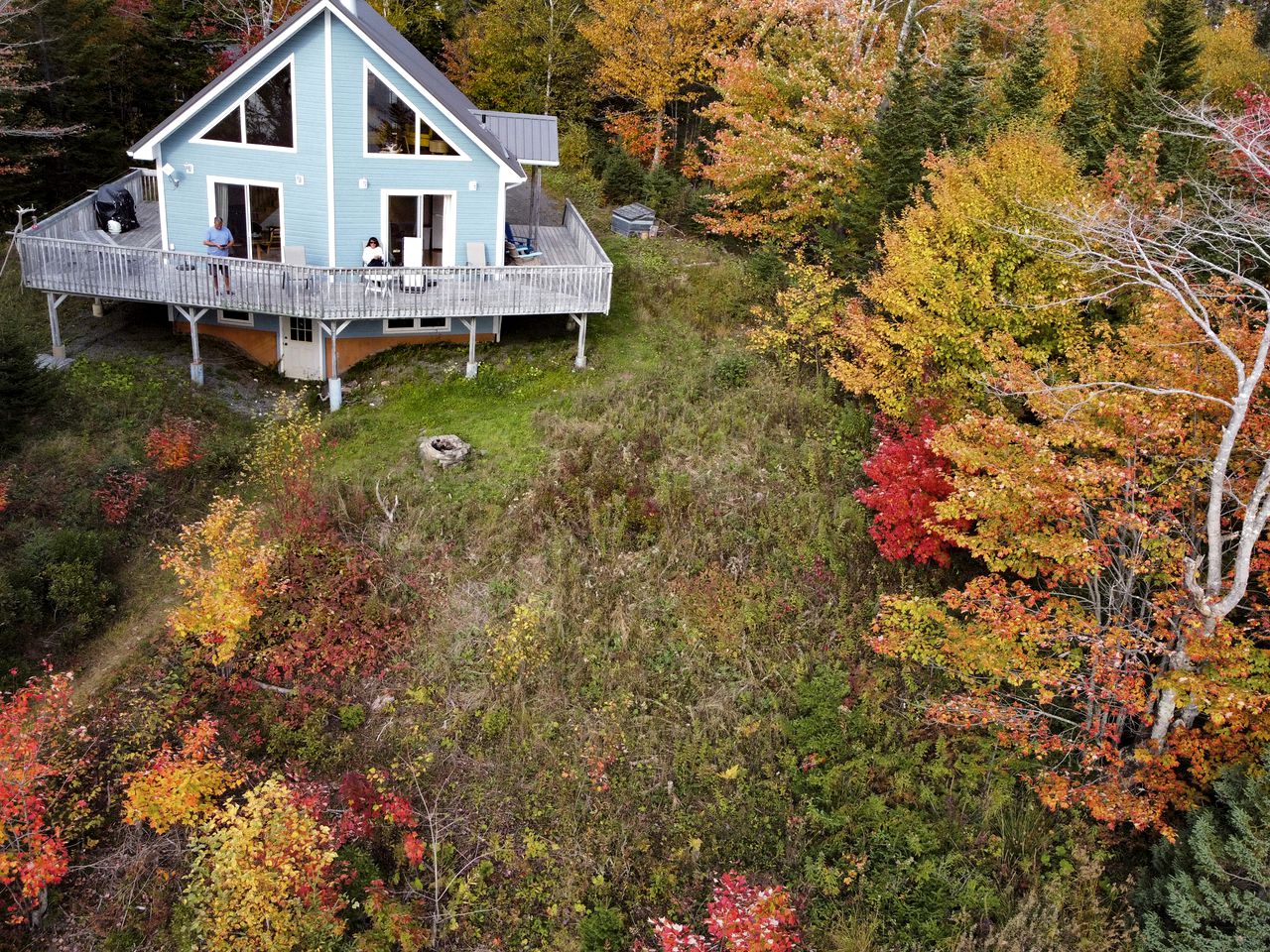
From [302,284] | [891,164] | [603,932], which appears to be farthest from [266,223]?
[603,932]

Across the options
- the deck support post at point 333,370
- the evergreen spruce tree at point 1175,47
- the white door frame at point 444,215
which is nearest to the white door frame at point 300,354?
the deck support post at point 333,370

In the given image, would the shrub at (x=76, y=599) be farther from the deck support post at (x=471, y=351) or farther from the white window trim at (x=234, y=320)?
the deck support post at (x=471, y=351)

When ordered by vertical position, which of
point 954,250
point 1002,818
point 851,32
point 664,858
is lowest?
point 664,858

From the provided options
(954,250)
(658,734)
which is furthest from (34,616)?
(954,250)

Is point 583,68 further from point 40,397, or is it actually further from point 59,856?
point 59,856

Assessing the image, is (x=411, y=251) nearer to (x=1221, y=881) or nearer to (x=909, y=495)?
(x=909, y=495)
